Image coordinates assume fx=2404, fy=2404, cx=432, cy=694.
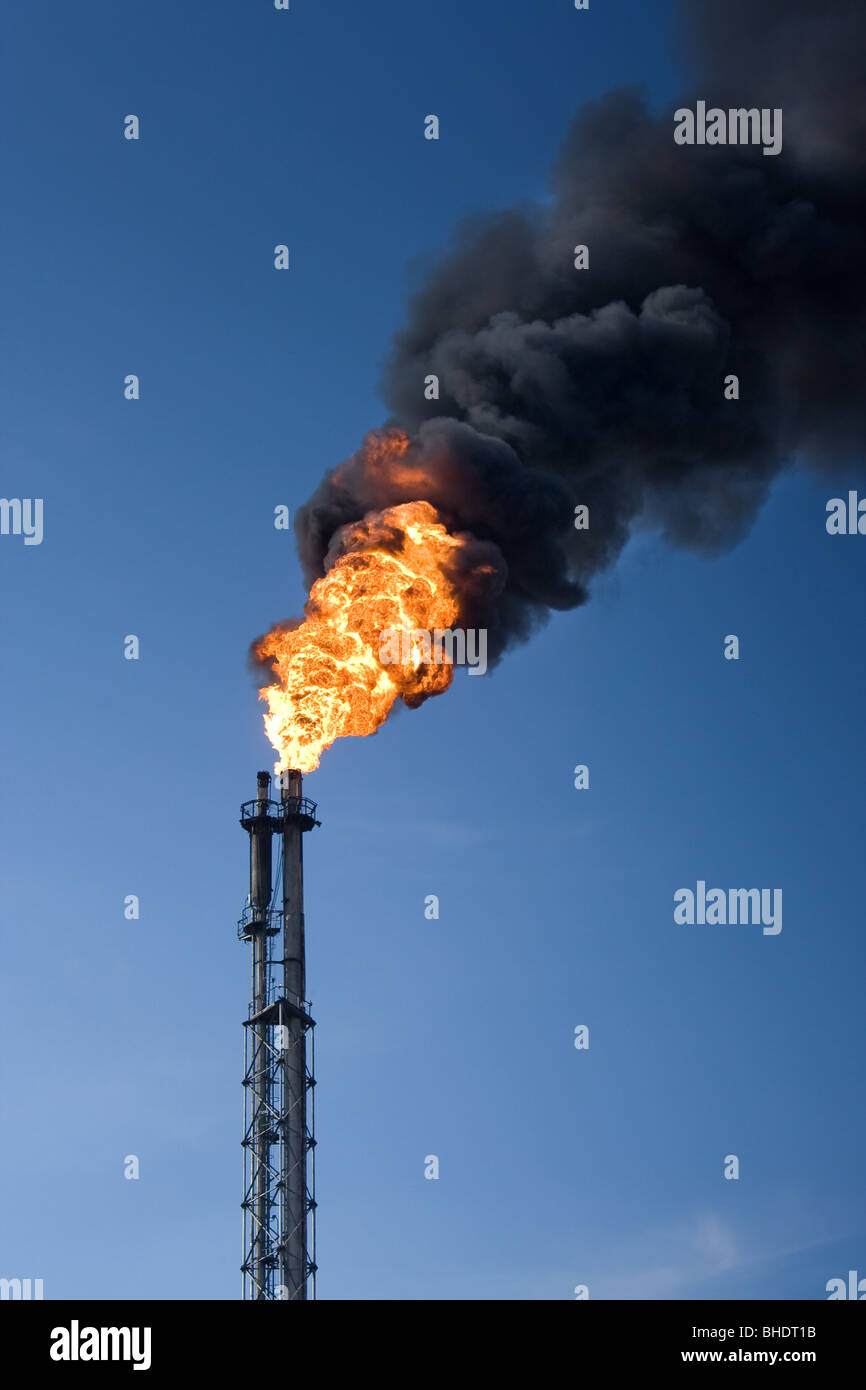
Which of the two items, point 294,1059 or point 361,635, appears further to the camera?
point 361,635

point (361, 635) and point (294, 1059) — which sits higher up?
point (361, 635)

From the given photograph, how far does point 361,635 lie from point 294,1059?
1627cm

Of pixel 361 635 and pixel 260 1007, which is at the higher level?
pixel 361 635

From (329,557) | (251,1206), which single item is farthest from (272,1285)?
(329,557)

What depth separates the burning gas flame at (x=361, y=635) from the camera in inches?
3600

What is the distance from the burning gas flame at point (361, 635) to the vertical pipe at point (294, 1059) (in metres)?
2.52

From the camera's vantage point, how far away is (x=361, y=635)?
303 ft

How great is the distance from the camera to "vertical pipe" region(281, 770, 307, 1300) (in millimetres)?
88062

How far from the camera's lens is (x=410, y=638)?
9262 centimetres

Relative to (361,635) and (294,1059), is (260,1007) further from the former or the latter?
(361,635)

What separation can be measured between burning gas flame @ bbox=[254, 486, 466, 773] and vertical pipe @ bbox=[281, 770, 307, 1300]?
2.52m

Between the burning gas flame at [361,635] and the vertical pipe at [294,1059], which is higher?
the burning gas flame at [361,635]

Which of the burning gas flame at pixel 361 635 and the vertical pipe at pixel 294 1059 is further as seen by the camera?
the burning gas flame at pixel 361 635
